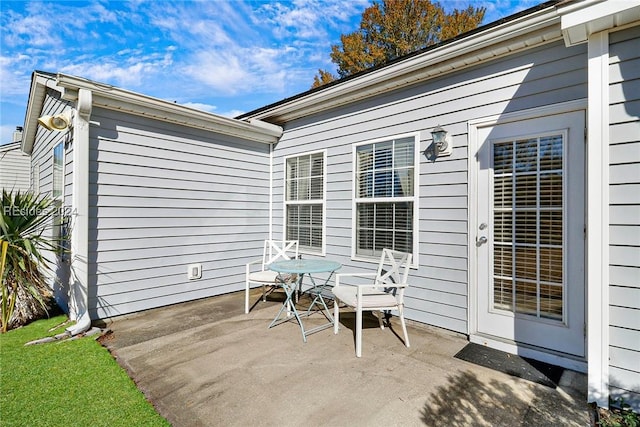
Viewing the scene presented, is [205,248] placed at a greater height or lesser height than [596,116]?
lesser

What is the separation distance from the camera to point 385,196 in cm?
387

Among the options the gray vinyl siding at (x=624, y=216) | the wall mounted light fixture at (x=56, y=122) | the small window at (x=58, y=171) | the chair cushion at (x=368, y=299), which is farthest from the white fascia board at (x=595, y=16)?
the small window at (x=58, y=171)

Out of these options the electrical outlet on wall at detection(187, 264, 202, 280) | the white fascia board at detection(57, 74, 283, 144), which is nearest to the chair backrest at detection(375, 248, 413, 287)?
the electrical outlet on wall at detection(187, 264, 202, 280)

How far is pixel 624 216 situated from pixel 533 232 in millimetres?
762

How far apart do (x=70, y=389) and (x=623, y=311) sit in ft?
12.5

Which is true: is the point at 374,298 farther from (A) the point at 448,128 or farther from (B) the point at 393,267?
(A) the point at 448,128

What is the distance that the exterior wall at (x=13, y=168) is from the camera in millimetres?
8211

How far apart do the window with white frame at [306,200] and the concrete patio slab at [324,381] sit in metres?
1.68

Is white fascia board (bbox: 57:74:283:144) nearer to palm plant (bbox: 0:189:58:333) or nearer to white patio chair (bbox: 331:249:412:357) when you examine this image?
palm plant (bbox: 0:189:58:333)

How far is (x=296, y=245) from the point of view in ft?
15.4

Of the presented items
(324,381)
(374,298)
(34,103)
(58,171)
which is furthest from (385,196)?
(34,103)

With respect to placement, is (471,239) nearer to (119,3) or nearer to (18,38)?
(119,3)

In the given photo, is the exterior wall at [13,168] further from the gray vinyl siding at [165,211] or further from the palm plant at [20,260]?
the gray vinyl siding at [165,211]

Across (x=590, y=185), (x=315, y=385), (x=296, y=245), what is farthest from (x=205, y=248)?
(x=590, y=185)
